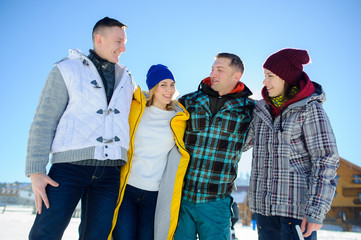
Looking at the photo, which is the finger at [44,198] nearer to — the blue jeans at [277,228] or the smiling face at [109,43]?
the smiling face at [109,43]

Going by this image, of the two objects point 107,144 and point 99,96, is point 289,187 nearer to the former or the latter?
point 107,144

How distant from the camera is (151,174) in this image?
2.90 m

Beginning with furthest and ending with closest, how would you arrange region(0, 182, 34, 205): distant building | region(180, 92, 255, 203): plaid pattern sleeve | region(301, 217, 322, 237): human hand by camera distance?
region(0, 182, 34, 205): distant building → region(180, 92, 255, 203): plaid pattern sleeve → region(301, 217, 322, 237): human hand

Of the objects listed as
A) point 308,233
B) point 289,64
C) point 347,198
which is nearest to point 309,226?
point 308,233

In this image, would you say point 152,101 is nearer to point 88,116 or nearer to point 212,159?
point 212,159

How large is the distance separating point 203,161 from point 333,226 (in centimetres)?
2489

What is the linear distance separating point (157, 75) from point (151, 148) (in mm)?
931

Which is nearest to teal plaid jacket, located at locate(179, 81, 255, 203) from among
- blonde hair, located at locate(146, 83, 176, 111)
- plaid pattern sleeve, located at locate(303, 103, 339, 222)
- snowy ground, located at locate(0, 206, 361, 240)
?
blonde hair, located at locate(146, 83, 176, 111)

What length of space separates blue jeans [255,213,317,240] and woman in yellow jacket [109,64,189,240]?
888 millimetres

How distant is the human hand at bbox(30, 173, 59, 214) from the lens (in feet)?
6.56

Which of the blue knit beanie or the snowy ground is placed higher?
the blue knit beanie

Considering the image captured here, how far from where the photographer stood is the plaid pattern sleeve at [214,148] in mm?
2996

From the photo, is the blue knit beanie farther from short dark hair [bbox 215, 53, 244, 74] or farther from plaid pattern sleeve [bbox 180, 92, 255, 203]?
short dark hair [bbox 215, 53, 244, 74]

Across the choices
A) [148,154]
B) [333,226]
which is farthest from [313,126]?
[333,226]
